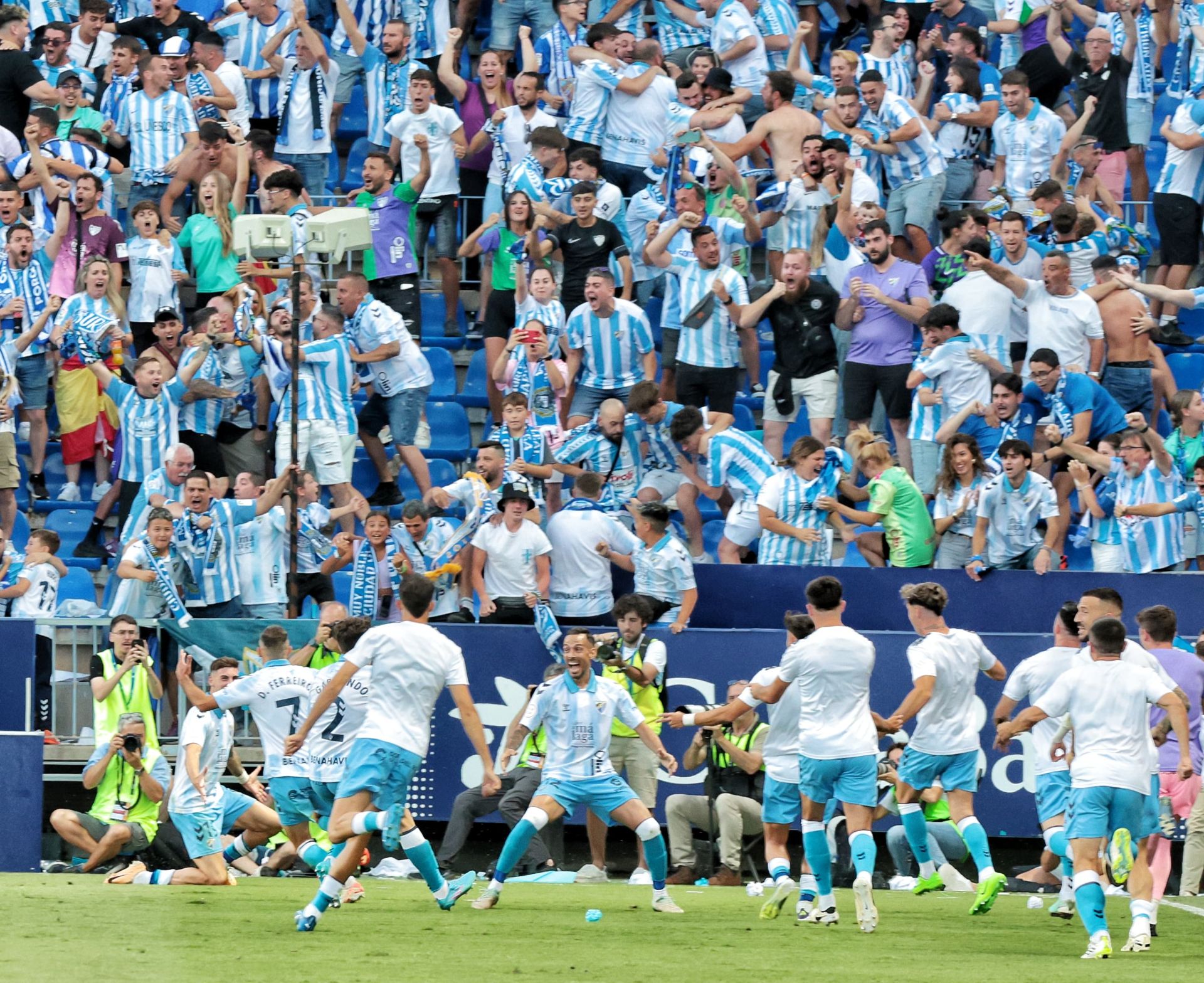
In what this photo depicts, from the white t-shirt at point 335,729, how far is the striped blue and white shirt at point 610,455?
3.50 meters

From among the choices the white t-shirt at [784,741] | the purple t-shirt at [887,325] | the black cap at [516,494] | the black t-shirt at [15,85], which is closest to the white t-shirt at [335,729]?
the black cap at [516,494]

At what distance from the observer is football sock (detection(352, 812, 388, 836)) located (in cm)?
1055

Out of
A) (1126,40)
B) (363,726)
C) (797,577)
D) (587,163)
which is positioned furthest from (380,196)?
(363,726)

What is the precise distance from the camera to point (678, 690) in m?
15.2

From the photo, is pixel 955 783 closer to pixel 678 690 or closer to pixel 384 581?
pixel 678 690

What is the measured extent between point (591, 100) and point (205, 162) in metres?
3.60

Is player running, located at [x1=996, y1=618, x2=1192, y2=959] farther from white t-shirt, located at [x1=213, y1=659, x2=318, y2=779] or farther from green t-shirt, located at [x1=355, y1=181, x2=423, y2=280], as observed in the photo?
green t-shirt, located at [x1=355, y1=181, x2=423, y2=280]

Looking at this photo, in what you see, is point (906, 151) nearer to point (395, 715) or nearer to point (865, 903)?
point (865, 903)

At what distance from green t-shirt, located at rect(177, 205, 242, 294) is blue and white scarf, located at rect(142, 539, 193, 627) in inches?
142

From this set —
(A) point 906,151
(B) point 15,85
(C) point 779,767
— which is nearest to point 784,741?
(C) point 779,767

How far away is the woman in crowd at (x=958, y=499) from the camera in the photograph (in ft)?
52.0

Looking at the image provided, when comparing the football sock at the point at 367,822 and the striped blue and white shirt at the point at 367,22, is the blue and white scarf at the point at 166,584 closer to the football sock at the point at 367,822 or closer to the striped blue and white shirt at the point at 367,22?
the football sock at the point at 367,822

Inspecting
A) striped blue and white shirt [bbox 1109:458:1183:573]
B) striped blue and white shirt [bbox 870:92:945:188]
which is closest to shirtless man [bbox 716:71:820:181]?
striped blue and white shirt [bbox 870:92:945:188]

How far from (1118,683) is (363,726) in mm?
4030
